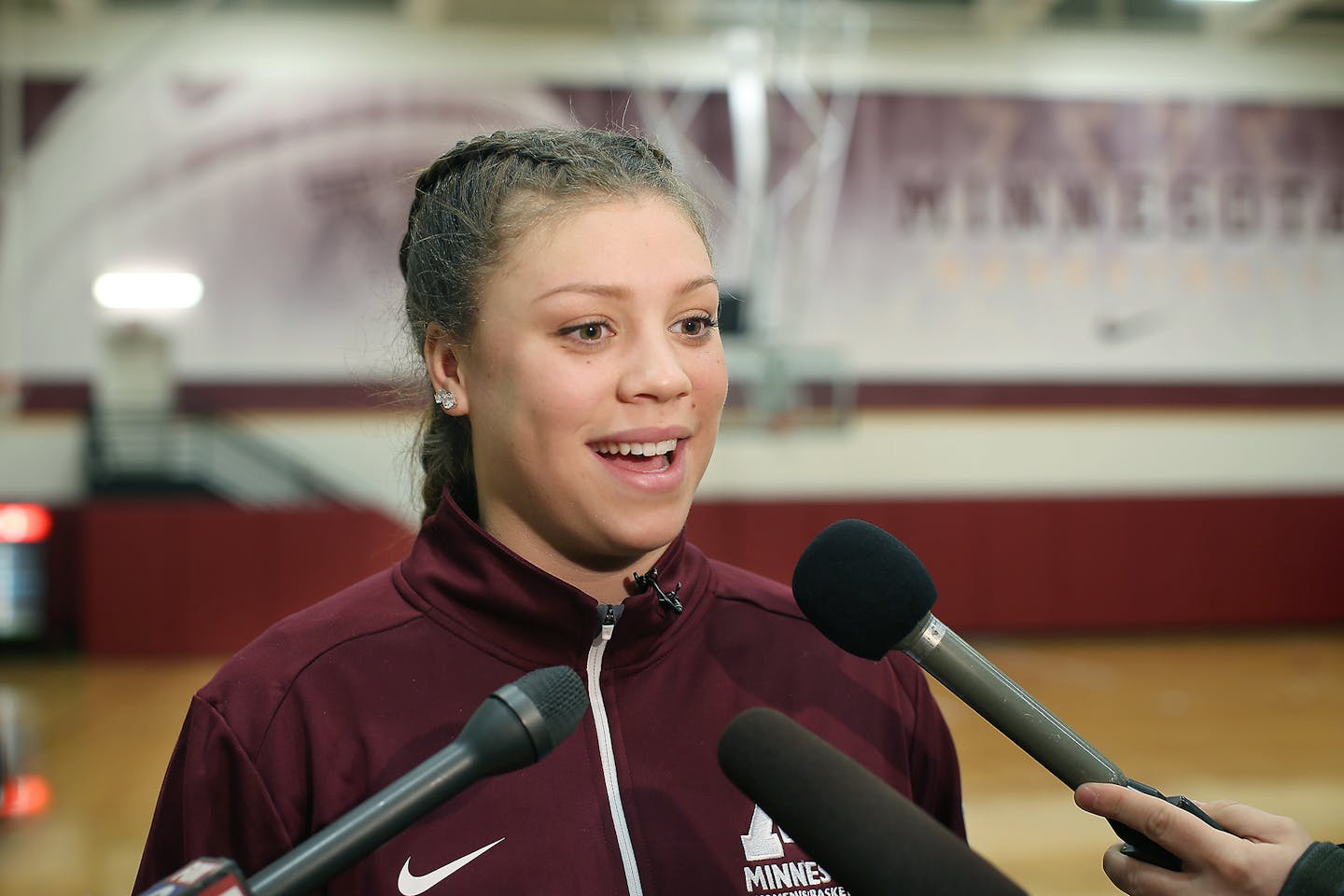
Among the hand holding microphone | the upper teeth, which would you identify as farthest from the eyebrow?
the hand holding microphone

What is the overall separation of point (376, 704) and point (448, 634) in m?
0.09

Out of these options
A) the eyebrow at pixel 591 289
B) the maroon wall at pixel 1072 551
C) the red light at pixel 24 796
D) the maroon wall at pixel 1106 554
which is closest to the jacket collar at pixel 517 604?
the eyebrow at pixel 591 289

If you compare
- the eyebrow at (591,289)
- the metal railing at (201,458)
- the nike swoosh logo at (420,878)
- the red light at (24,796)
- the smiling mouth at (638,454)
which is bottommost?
the nike swoosh logo at (420,878)

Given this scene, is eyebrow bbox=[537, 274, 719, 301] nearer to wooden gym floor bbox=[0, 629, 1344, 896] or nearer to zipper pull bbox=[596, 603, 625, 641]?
zipper pull bbox=[596, 603, 625, 641]

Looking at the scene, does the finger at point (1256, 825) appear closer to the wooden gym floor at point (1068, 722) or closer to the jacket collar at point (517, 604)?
the jacket collar at point (517, 604)

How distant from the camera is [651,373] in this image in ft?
3.15

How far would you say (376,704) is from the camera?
99 centimetres

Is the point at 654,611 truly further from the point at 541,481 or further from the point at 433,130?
the point at 433,130

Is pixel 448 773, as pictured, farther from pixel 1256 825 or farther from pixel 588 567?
pixel 1256 825

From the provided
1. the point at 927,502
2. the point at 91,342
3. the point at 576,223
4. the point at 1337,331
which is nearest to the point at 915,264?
the point at 927,502

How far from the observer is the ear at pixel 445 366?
109cm

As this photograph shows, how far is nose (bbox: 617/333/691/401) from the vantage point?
37.8 inches

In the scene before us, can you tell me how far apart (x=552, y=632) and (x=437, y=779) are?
399mm

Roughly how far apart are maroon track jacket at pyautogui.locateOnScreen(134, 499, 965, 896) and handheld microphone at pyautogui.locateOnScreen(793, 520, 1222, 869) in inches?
7.1
